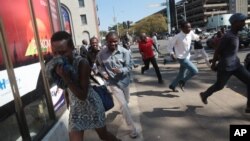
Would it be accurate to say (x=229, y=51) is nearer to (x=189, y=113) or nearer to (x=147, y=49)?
(x=189, y=113)

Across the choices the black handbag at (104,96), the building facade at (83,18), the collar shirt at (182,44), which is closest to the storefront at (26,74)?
the black handbag at (104,96)

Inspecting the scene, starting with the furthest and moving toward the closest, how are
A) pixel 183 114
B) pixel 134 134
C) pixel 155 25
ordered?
pixel 155 25, pixel 183 114, pixel 134 134

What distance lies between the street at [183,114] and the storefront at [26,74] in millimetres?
932

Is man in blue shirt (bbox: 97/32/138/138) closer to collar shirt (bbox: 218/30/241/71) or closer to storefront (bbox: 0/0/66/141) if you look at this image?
storefront (bbox: 0/0/66/141)

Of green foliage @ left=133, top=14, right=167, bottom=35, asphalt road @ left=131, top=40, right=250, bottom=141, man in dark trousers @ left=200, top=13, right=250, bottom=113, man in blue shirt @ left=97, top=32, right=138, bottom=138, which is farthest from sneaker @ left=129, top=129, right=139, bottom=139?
green foliage @ left=133, top=14, right=167, bottom=35

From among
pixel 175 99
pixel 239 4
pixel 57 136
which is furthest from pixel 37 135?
pixel 239 4

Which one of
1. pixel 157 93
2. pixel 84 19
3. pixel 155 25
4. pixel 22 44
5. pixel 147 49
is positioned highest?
pixel 84 19

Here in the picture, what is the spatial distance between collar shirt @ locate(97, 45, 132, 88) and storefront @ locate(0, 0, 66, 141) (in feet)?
3.15

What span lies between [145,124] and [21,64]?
240 cm

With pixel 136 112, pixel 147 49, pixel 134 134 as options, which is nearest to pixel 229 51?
pixel 134 134

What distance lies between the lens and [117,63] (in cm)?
530

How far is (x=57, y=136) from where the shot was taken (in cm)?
499

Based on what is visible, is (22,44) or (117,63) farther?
(117,63)

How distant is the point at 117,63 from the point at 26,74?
1.41 meters
